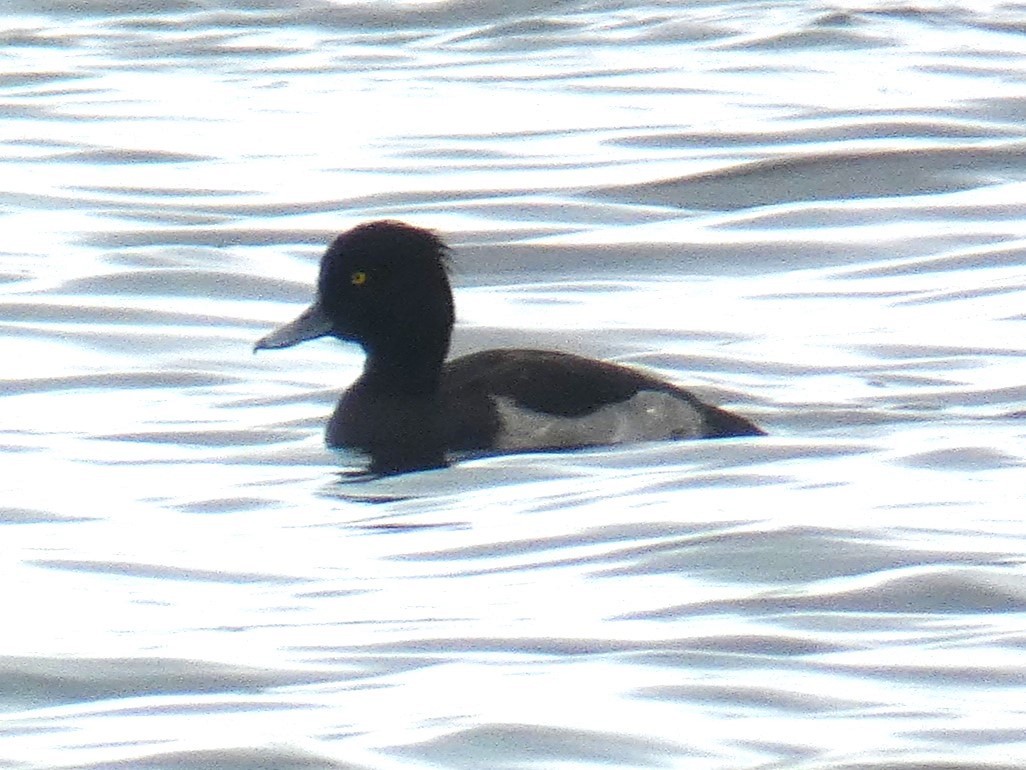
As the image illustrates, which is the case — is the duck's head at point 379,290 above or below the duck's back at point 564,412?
above

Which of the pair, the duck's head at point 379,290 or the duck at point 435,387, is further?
the duck's head at point 379,290

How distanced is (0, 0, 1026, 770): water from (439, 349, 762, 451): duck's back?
108mm

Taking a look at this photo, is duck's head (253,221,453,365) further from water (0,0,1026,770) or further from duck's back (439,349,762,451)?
duck's back (439,349,762,451)

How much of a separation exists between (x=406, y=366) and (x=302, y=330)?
0.48 metres

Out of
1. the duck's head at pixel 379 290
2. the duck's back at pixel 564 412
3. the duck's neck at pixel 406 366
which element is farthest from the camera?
the duck's head at pixel 379 290

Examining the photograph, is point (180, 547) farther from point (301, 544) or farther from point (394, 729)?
point (394, 729)

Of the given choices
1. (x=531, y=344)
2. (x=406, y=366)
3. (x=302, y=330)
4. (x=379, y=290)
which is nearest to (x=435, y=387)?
(x=406, y=366)

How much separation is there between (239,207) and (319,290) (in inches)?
192

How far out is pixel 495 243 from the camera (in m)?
14.3

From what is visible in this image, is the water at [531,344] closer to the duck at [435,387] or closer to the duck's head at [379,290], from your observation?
the duck at [435,387]

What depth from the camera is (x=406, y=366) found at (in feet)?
33.2

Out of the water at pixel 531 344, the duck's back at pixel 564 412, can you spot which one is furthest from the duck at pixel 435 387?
the water at pixel 531 344

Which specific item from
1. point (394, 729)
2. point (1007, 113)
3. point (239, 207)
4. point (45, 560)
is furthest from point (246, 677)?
point (1007, 113)

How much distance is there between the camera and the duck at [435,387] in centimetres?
976
